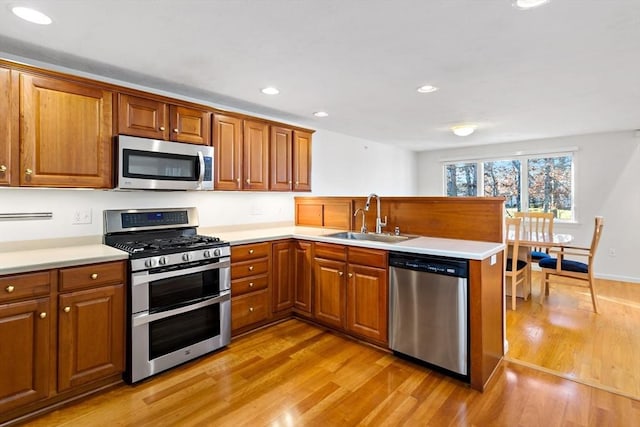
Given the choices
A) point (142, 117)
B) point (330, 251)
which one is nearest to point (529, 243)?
point (330, 251)

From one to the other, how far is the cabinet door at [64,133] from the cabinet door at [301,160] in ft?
6.10

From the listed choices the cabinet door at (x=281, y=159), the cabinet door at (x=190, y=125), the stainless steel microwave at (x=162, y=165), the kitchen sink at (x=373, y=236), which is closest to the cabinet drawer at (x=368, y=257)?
the kitchen sink at (x=373, y=236)

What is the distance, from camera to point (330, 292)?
310 centimetres

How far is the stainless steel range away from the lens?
7.45 ft

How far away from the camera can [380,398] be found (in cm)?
213

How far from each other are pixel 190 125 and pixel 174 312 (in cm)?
158

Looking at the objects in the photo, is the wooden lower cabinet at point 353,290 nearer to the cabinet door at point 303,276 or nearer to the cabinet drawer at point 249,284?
the cabinet door at point 303,276

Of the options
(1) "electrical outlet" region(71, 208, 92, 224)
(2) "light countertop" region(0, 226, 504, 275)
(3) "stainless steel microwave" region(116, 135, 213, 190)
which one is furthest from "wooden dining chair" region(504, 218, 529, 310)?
(1) "electrical outlet" region(71, 208, 92, 224)

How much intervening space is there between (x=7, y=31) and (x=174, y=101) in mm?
1033

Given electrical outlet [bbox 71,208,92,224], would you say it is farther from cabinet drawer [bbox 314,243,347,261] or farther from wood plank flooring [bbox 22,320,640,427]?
cabinet drawer [bbox 314,243,347,261]

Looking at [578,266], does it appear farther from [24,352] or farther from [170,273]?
[24,352]

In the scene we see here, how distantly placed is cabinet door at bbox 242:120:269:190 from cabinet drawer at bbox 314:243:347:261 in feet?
2.93

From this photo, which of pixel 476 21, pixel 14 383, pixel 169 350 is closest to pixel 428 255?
pixel 476 21

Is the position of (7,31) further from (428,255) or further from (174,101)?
(428,255)
